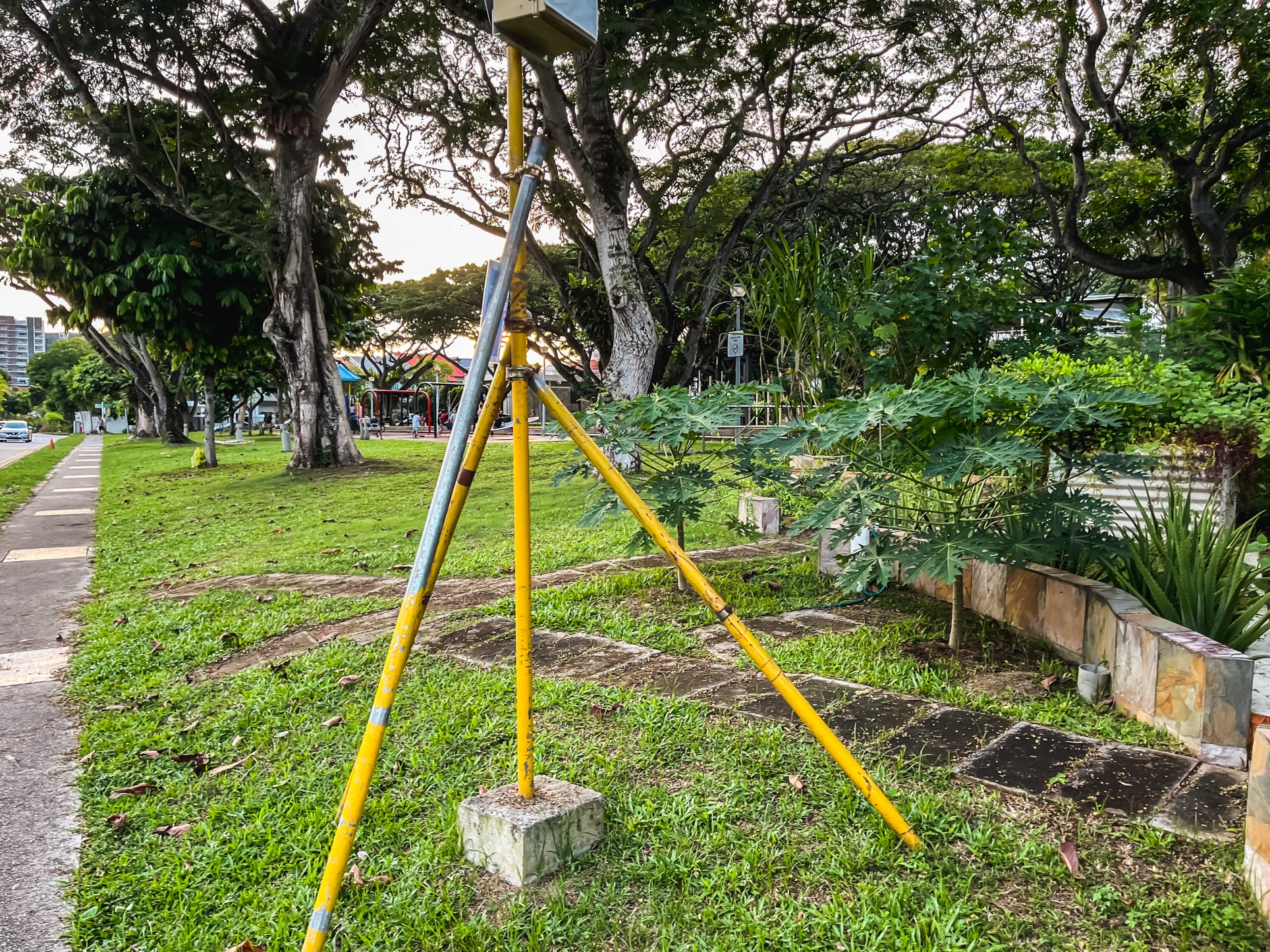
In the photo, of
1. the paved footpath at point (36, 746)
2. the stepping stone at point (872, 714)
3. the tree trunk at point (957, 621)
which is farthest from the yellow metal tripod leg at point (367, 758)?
the tree trunk at point (957, 621)

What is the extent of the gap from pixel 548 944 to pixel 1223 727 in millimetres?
2066

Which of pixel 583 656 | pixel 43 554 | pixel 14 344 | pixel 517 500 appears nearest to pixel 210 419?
pixel 43 554

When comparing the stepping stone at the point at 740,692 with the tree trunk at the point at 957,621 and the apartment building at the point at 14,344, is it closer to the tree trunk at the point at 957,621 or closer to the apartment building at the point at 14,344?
the tree trunk at the point at 957,621

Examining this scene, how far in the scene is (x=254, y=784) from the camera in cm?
296

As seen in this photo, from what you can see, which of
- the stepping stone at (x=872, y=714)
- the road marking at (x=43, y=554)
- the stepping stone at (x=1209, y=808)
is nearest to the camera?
the stepping stone at (x=1209, y=808)

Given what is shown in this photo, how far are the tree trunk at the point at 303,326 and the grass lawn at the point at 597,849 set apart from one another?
1090cm

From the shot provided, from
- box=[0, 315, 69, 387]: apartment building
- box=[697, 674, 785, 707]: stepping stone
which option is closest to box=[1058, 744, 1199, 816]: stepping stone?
box=[697, 674, 785, 707]: stepping stone

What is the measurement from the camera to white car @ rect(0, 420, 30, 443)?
46062 millimetres

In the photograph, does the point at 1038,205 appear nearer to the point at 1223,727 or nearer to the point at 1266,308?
the point at 1266,308

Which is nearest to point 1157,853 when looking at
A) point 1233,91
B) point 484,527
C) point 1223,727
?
point 1223,727

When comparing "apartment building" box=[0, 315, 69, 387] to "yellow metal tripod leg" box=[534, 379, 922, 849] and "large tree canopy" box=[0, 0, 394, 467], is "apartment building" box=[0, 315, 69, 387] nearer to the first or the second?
"large tree canopy" box=[0, 0, 394, 467]

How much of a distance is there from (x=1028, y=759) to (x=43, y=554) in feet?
29.5

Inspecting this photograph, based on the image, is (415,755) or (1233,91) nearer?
(415,755)

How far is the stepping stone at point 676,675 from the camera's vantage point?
350 cm
